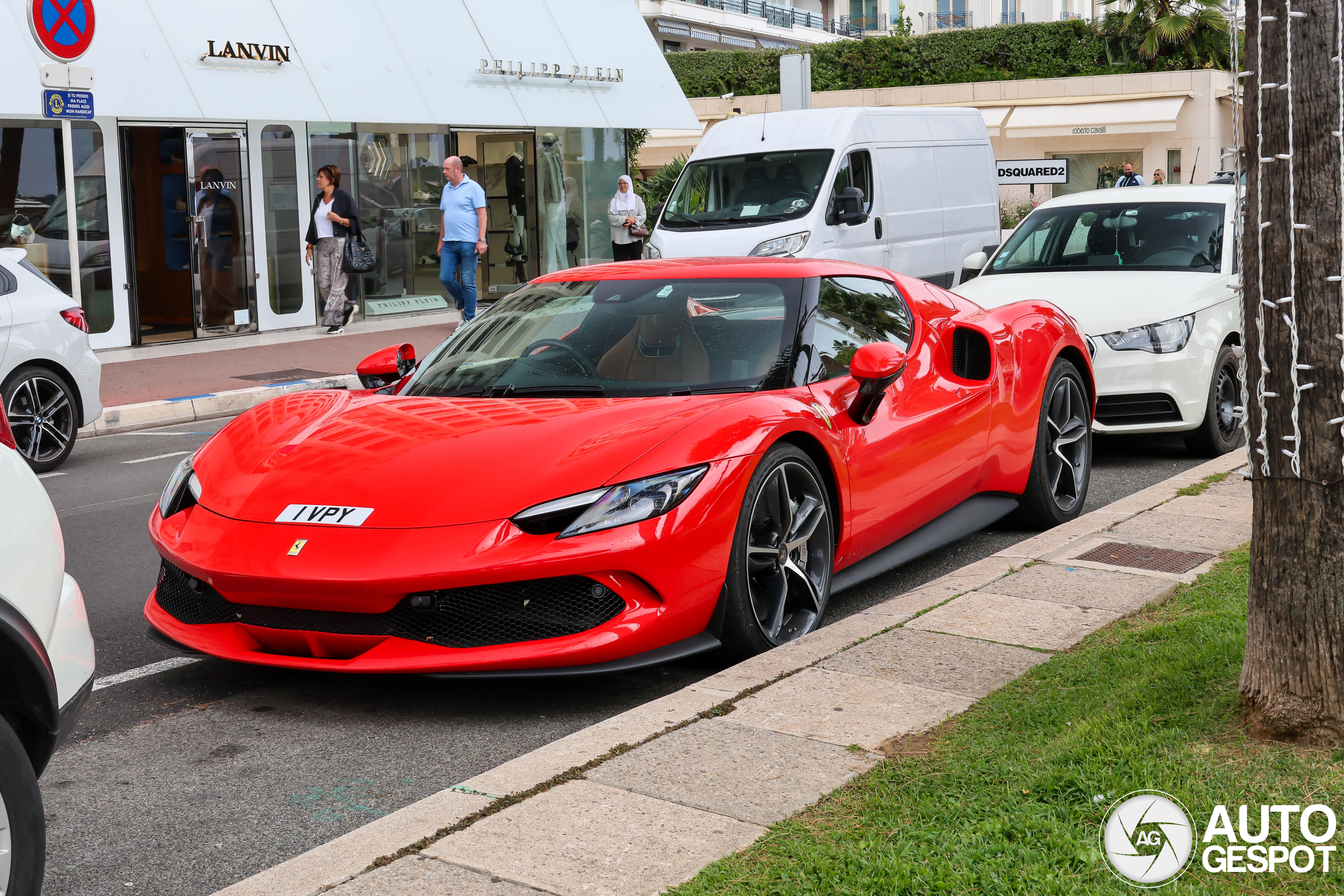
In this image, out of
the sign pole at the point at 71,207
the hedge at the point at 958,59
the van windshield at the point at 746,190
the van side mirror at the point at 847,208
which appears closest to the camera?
the van side mirror at the point at 847,208

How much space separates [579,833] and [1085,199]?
784cm

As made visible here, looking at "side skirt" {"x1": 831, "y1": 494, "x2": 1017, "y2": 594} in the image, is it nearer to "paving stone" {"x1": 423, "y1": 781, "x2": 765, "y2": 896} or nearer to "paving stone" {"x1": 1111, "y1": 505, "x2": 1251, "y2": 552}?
"paving stone" {"x1": 1111, "y1": 505, "x2": 1251, "y2": 552}

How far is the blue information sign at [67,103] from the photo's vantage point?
11359 mm

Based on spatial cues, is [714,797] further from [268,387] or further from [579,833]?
[268,387]

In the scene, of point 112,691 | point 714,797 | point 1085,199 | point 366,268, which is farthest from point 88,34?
point 714,797

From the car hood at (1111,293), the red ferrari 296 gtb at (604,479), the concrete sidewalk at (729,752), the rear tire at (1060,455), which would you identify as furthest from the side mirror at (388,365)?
the car hood at (1111,293)

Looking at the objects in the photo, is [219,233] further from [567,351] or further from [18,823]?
[18,823]

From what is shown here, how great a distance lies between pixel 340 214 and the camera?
17188 millimetres

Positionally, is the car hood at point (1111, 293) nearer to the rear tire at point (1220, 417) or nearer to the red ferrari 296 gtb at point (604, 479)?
the rear tire at point (1220, 417)

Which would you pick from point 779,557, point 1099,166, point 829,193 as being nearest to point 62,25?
point 829,193

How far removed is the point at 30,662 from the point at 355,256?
48.2ft

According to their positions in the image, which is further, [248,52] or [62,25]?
[248,52]

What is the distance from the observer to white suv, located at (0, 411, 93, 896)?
106 inches

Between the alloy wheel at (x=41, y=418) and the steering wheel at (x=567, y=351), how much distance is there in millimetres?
4852
